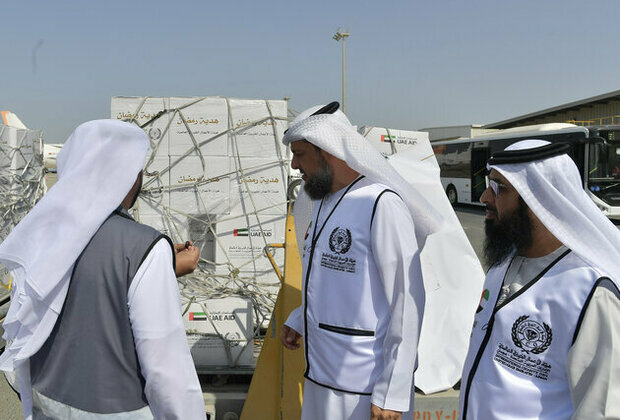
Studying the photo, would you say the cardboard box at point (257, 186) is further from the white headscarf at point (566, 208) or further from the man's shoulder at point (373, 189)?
the white headscarf at point (566, 208)

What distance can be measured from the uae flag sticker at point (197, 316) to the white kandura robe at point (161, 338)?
1792 mm

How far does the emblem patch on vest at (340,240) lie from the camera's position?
1.99 m

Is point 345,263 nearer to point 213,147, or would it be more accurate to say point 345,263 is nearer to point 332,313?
point 332,313

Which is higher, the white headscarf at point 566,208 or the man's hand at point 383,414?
the white headscarf at point 566,208

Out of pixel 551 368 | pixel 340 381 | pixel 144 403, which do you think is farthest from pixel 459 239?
pixel 144 403

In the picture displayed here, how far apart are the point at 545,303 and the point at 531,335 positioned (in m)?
0.11

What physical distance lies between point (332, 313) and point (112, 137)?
110cm

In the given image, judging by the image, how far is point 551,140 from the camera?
556 inches

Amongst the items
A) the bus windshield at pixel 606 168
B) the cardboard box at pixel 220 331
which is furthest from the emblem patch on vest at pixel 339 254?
the bus windshield at pixel 606 168

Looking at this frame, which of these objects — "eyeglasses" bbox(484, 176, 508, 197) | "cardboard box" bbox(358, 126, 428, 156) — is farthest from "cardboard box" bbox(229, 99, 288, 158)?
"eyeglasses" bbox(484, 176, 508, 197)

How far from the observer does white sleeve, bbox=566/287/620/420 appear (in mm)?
1271

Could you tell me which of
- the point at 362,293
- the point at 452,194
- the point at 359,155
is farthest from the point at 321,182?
the point at 452,194

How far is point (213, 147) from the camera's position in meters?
3.98

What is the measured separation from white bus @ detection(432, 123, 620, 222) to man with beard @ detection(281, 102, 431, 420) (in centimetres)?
891
